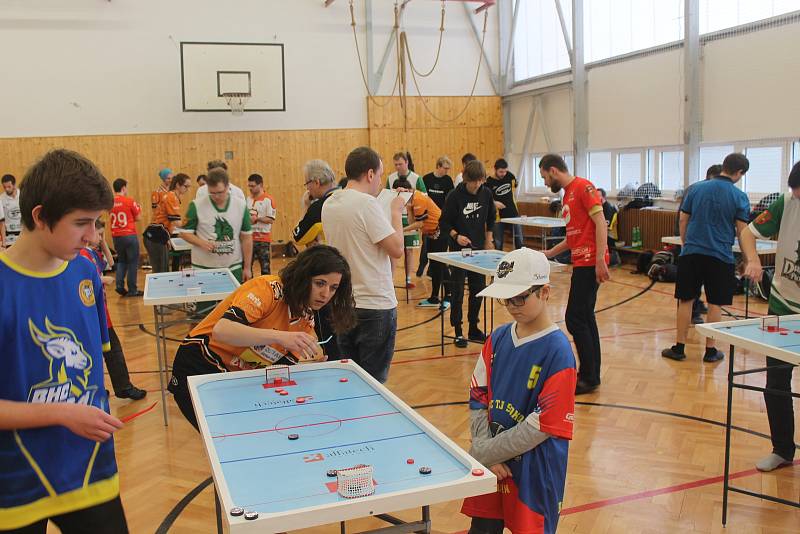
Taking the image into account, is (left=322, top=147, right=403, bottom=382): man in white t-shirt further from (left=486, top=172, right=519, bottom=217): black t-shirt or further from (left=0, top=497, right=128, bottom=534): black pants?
(left=486, top=172, right=519, bottom=217): black t-shirt

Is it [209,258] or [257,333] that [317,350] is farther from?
[209,258]

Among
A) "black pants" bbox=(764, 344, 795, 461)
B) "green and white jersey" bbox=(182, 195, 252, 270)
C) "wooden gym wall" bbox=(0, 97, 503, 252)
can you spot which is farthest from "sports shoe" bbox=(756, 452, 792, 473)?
"wooden gym wall" bbox=(0, 97, 503, 252)

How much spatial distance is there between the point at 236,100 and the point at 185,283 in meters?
8.64

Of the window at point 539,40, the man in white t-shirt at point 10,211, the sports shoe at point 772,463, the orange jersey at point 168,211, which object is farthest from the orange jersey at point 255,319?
the window at point 539,40

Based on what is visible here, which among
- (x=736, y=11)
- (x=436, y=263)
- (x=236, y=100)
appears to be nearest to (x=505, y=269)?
(x=436, y=263)

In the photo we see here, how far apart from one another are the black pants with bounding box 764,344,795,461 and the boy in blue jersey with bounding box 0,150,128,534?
3.02 metres

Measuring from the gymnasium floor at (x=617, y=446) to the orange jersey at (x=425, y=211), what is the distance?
3.44 ft

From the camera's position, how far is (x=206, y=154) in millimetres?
12992

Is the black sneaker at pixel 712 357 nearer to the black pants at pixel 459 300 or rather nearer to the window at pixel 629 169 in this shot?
the black pants at pixel 459 300

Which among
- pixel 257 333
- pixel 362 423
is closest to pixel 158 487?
pixel 257 333

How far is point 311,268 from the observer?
2.51 meters

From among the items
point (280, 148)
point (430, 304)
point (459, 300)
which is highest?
point (280, 148)

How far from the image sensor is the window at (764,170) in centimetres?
870

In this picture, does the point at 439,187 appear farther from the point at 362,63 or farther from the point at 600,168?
the point at 362,63
